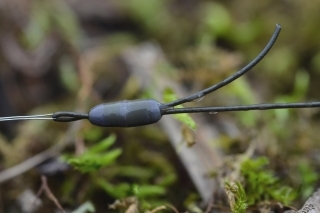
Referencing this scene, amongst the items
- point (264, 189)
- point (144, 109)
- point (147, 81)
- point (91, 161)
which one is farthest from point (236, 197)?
point (147, 81)

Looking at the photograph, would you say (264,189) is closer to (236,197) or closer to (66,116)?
(236,197)

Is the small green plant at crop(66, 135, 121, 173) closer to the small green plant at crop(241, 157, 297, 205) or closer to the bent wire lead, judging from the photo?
the bent wire lead

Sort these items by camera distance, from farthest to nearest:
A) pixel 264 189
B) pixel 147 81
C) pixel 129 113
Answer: pixel 147 81 < pixel 264 189 < pixel 129 113

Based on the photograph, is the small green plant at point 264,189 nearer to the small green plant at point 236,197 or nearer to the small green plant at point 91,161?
the small green plant at point 236,197

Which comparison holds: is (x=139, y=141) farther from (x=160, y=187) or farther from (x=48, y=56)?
(x=48, y=56)

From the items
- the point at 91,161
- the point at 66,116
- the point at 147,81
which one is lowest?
the point at 91,161

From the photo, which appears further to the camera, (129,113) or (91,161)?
(91,161)

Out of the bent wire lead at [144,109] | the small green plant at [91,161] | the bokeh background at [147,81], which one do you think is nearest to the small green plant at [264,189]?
the bokeh background at [147,81]
